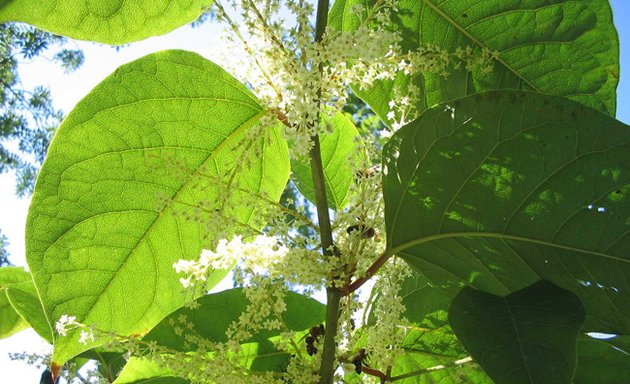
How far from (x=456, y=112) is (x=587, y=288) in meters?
0.36

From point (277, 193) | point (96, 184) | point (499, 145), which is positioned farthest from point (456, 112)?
point (96, 184)

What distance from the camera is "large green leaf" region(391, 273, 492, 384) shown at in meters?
1.42

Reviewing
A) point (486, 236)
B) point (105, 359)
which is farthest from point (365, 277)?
point (105, 359)

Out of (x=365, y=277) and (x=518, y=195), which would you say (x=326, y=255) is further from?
(x=518, y=195)

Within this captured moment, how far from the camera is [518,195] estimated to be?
1050mm

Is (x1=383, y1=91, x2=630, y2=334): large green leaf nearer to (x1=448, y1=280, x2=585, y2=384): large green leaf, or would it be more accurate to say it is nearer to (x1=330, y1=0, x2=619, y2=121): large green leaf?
(x1=448, y1=280, x2=585, y2=384): large green leaf

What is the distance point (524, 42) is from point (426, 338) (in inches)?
27.0

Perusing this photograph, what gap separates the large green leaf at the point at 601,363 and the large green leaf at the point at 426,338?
0.24 metres

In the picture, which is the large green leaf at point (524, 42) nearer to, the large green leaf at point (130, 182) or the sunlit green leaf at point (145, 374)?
the large green leaf at point (130, 182)

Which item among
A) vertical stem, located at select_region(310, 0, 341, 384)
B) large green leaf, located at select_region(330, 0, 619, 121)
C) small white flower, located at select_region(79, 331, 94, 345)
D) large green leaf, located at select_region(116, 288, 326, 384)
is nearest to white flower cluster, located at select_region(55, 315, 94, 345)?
small white flower, located at select_region(79, 331, 94, 345)

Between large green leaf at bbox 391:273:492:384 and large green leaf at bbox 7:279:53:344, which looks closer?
large green leaf at bbox 391:273:492:384

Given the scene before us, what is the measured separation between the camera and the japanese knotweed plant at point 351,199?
103 cm

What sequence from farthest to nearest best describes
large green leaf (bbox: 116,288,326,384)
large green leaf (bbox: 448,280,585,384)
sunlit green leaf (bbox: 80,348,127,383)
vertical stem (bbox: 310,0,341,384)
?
sunlit green leaf (bbox: 80,348,127,383)
large green leaf (bbox: 116,288,326,384)
vertical stem (bbox: 310,0,341,384)
large green leaf (bbox: 448,280,585,384)

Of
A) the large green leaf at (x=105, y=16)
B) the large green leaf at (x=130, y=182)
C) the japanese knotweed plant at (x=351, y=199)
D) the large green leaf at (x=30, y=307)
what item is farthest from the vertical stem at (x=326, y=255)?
the large green leaf at (x=30, y=307)
